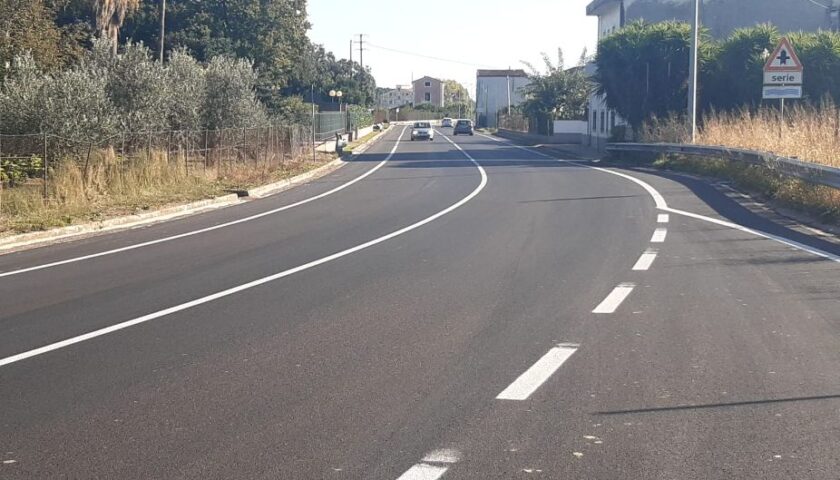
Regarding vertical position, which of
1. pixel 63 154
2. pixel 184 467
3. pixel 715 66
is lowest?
pixel 184 467

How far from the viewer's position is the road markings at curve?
198 inches

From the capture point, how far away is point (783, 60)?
2484 centimetres

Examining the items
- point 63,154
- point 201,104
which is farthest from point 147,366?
point 201,104

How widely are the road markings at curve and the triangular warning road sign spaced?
2187 cm

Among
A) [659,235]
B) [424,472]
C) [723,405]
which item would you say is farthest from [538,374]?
[659,235]

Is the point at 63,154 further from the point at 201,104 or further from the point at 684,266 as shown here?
the point at 684,266

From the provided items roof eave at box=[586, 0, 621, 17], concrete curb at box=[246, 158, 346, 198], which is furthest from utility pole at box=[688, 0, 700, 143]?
roof eave at box=[586, 0, 621, 17]

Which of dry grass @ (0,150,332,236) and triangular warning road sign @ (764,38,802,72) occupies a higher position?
triangular warning road sign @ (764,38,802,72)

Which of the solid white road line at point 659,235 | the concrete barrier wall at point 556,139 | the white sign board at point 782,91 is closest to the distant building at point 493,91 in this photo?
the concrete barrier wall at point 556,139

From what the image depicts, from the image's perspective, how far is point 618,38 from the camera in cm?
4494

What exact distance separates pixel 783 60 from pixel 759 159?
11.1ft

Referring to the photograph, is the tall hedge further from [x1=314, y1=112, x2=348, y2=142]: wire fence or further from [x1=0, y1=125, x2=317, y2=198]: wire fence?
[x1=314, y1=112, x2=348, y2=142]: wire fence

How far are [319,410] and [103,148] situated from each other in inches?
737

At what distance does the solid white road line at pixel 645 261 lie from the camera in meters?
11.8
